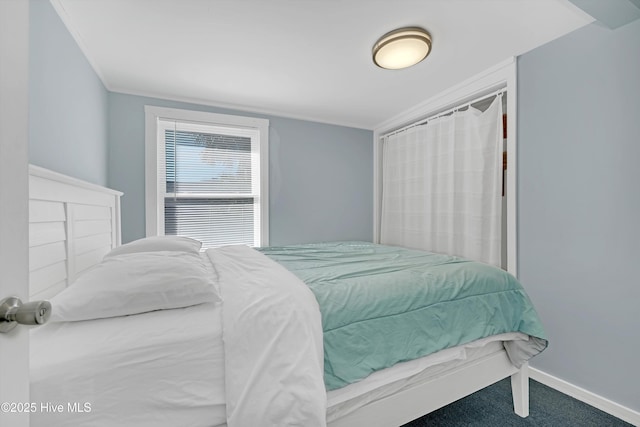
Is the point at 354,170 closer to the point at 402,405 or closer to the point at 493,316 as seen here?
the point at 493,316

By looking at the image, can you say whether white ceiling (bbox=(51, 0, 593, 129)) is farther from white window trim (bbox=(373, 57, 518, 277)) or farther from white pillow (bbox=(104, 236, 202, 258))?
white pillow (bbox=(104, 236, 202, 258))

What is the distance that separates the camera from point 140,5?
59.9 inches

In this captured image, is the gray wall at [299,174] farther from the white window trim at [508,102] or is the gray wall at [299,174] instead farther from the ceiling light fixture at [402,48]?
the ceiling light fixture at [402,48]

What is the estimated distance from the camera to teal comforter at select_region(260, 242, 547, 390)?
42.1 inches

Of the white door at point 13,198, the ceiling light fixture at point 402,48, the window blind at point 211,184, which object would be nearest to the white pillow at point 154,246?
the window blind at point 211,184

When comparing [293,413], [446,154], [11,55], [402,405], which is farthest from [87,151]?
[446,154]

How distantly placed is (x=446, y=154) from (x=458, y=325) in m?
1.86

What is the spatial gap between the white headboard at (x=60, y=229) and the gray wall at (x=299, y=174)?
2.92 feet

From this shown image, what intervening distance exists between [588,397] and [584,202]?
124 cm

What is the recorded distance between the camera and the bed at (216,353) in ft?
2.46

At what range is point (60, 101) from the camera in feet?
4.98

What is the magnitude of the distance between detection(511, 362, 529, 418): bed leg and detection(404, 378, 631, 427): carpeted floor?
37 millimetres

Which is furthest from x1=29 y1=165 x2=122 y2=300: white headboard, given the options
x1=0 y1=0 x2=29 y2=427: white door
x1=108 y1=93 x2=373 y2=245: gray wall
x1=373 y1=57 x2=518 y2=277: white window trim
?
Result: x1=373 y1=57 x2=518 y2=277: white window trim

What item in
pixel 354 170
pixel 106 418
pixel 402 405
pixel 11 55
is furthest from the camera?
pixel 354 170
